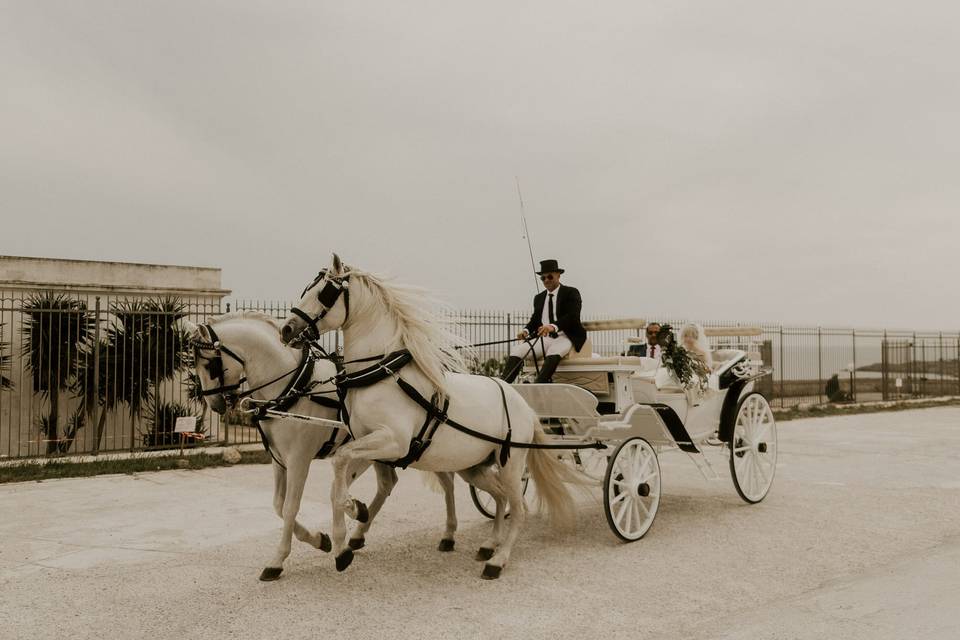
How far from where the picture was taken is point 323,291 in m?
4.60

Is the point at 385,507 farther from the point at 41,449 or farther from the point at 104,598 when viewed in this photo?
the point at 41,449

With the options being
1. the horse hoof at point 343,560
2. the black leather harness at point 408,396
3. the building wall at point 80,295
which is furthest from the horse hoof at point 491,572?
the building wall at point 80,295

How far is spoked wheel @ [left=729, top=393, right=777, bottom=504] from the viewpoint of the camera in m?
7.51

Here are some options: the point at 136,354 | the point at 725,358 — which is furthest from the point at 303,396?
the point at 136,354

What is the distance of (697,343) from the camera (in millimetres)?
7453

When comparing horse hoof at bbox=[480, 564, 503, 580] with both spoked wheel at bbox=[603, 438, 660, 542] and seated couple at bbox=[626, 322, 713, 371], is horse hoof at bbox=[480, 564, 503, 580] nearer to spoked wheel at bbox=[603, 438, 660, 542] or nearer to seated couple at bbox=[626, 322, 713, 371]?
spoked wheel at bbox=[603, 438, 660, 542]

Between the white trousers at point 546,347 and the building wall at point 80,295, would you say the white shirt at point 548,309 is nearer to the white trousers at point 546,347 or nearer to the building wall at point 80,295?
the white trousers at point 546,347

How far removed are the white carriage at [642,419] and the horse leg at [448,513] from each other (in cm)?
89

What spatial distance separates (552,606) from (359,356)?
197 centimetres

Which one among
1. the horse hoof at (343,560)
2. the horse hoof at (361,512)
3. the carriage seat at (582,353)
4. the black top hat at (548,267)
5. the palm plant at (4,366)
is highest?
the black top hat at (548,267)

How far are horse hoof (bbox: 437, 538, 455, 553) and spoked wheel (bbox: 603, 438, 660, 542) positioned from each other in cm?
126

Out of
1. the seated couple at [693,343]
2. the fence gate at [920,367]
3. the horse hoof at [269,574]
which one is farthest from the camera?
the fence gate at [920,367]

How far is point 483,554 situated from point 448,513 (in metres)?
0.56

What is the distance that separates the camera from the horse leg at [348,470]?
14.2 feet
